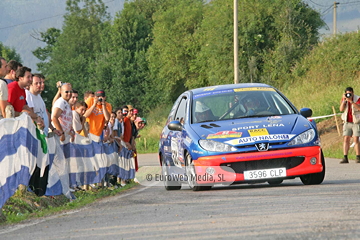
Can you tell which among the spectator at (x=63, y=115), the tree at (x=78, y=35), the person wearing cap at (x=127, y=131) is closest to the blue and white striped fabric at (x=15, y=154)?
the spectator at (x=63, y=115)

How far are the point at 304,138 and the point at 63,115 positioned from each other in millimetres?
4153

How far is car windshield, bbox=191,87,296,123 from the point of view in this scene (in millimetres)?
12125

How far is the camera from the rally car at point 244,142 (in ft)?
36.0

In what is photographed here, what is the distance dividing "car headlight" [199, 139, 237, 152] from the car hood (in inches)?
2.2

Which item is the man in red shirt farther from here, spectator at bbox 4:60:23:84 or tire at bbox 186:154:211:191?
tire at bbox 186:154:211:191

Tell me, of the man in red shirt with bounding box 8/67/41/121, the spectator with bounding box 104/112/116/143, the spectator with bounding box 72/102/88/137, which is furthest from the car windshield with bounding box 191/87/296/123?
the spectator with bounding box 104/112/116/143

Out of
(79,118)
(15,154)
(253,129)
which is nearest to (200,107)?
(253,129)

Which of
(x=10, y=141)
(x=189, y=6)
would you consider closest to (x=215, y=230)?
(x=10, y=141)

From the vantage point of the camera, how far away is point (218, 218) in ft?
25.6

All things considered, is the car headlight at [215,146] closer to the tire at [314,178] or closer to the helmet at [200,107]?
the helmet at [200,107]

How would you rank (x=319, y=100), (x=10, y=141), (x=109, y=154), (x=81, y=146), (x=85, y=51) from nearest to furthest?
1. (x=10, y=141)
2. (x=81, y=146)
3. (x=109, y=154)
4. (x=319, y=100)
5. (x=85, y=51)

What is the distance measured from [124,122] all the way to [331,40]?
95.3 ft

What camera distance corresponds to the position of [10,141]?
382 inches

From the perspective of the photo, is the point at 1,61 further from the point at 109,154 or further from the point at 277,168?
the point at 109,154
